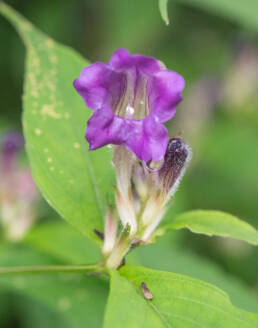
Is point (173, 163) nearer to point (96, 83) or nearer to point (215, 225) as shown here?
point (215, 225)

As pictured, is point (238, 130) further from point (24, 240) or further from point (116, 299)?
point (116, 299)

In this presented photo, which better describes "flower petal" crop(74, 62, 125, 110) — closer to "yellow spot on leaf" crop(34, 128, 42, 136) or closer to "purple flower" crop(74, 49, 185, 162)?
"purple flower" crop(74, 49, 185, 162)

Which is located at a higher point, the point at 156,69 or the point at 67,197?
the point at 156,69

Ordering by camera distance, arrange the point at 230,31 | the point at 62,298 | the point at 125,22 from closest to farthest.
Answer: the point at 62,298 → the point at 125,22 → the point at 230,31

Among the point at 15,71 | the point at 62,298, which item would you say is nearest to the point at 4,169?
the point at 62,298

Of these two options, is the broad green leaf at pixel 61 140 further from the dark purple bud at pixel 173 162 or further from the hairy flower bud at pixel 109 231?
the dark purple bud at pixel 173 162
